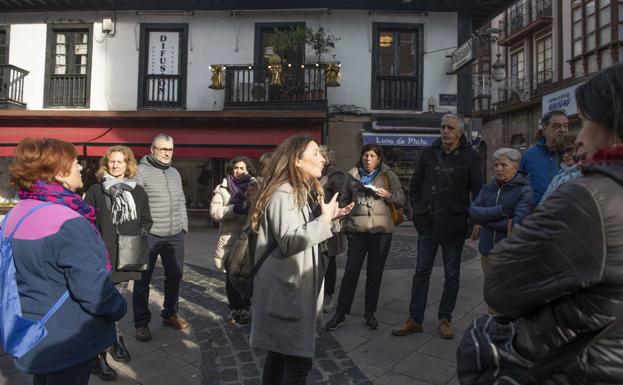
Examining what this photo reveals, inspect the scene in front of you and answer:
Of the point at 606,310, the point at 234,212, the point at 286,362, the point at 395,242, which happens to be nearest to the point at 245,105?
the point at 395,242

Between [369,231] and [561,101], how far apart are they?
1380 cm

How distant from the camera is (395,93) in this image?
13125mm

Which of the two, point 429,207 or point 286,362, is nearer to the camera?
point 286,362

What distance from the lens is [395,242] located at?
10133 mm

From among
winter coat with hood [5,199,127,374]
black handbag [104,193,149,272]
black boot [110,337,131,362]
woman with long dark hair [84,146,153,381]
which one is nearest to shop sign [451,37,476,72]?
woman with long dark hair [84,146,153,381]

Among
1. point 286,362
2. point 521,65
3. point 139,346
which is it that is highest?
point 521,65

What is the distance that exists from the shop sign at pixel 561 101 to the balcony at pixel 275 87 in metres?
8.05

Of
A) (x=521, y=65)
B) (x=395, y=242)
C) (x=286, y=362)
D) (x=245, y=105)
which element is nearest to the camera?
(x=286, y=362)

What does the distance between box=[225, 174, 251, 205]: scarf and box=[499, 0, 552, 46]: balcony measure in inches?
736

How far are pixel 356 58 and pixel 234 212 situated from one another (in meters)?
10.1

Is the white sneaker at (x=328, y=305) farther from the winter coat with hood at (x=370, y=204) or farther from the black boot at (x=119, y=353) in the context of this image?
the black boot at (x=119, y=353)

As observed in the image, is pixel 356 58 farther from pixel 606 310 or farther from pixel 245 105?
pixel 606 310

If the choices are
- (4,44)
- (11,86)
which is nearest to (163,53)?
(11,86)

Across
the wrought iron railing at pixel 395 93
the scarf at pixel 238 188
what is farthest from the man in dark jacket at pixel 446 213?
the wrought iron railing at pixel 395 93
